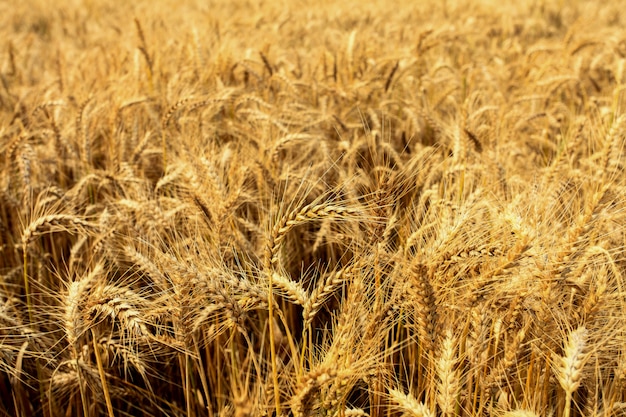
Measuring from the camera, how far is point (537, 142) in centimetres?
263

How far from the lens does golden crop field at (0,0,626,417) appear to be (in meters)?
1.11

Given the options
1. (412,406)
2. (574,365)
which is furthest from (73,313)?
(574,365)

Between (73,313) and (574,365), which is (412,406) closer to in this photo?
(574,365)

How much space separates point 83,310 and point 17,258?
1042 mm

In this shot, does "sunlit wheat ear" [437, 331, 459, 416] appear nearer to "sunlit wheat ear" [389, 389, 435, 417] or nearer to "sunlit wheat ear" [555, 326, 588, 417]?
"sunlit wheat ear" [389, 389, 435, 417]

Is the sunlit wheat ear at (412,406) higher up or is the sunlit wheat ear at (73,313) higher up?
the sunlit wheat ear at (73,313)

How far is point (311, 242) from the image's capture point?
7.23 feet

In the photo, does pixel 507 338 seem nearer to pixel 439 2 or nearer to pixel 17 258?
pixel 17 258

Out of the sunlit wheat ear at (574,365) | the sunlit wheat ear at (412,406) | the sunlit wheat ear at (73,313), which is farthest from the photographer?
the sunlit wheat ear at (73,313)

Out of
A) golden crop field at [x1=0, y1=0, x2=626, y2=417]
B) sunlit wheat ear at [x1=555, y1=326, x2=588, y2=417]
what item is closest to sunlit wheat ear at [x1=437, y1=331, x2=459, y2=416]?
golden crop field at [x1=0, y1=0, x2=626, y2=417]

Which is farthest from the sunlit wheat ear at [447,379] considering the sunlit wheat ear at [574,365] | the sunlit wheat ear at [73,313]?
the sunlit wheat ear at [73,313]

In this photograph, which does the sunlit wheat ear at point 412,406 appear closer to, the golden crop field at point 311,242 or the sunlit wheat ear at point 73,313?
the golden crop field at point 311,242

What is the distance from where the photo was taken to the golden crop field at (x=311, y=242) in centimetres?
111

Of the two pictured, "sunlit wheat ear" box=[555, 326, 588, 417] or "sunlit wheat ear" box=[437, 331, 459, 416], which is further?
"sunlit wheat ear" box=[437, 331, 459, 416]
